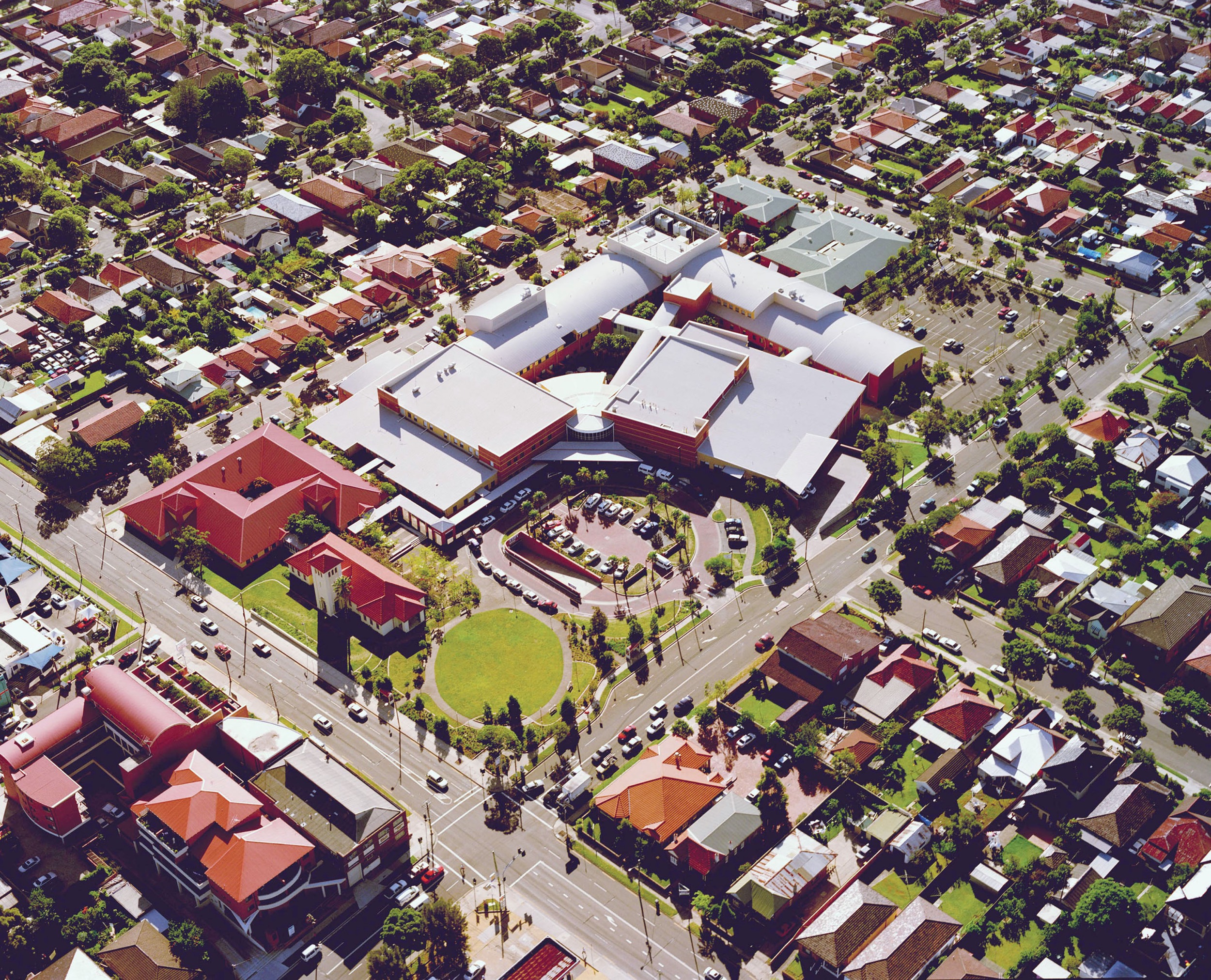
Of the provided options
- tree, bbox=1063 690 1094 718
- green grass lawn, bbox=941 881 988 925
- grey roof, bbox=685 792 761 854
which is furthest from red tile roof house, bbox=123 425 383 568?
tree, bbox=1063 690 1094 718

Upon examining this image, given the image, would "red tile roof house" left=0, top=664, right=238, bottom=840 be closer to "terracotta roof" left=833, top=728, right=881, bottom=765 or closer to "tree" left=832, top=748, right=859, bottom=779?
"tree" left=832, top=748, right=859, bottom=779

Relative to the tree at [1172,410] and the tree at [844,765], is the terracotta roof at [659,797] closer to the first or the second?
the tree at [844,765]

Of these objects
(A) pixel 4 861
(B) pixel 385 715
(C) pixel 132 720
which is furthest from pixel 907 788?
(A) pixel 4 861

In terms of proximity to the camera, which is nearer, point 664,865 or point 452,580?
point 664,865

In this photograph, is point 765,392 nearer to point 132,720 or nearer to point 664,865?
point 664,865

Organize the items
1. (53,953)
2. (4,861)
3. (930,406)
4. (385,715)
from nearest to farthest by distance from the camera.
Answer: (53,953) → (4,861) → (385,715) → (930,406)

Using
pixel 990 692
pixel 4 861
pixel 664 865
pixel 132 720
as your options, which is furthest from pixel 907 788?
pixel 4 861

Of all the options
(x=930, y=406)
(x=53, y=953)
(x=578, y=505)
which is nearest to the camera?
(x=53, y=953)
